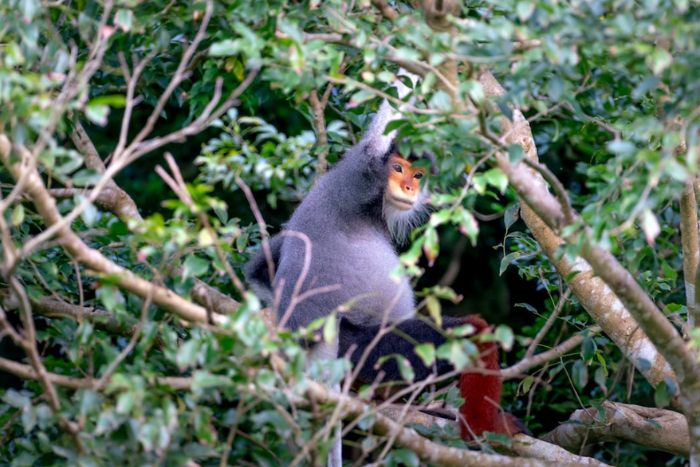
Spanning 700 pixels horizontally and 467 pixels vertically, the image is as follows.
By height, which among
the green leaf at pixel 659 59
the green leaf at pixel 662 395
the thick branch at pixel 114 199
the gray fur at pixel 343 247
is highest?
the green leaf at pixel 659 59

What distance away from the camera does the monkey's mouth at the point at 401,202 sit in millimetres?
4066

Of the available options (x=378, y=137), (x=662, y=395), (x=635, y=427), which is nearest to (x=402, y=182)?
(x=378, y=137)

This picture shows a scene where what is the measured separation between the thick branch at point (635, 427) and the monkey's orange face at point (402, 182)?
1238 millimetres

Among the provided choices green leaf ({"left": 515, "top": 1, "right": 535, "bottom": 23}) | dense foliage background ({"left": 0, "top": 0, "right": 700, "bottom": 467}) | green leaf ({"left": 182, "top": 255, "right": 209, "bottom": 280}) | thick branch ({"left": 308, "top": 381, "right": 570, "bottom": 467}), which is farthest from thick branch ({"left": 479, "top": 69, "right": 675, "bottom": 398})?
green leaf ({"left": 182, "top": 255, "right": 209, "bottom": 280})

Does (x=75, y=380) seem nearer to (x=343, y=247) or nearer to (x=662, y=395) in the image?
(x=662, y=395)

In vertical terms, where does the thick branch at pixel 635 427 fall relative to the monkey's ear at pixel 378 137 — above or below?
below

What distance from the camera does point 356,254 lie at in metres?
4.18

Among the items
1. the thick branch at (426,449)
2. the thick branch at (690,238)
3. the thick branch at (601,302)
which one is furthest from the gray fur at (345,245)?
the thick branch at (426,449)

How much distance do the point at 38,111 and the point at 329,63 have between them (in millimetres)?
852

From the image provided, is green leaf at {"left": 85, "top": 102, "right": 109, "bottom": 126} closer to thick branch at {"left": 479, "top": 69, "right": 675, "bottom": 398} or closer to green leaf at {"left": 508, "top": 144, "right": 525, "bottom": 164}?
green leaf at {"left": 508, "top": 144, "right": 525, "bottom": 164}

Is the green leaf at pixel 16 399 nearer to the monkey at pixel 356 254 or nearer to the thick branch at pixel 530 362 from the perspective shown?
the thick branch at pixel 530 362

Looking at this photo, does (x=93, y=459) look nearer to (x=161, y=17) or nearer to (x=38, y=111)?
(x=38, y=111)

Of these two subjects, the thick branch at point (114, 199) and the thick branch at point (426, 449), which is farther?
the thick branch at point (114, 199)

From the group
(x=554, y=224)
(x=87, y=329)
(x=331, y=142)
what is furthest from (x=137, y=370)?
(x=331, y=142)
